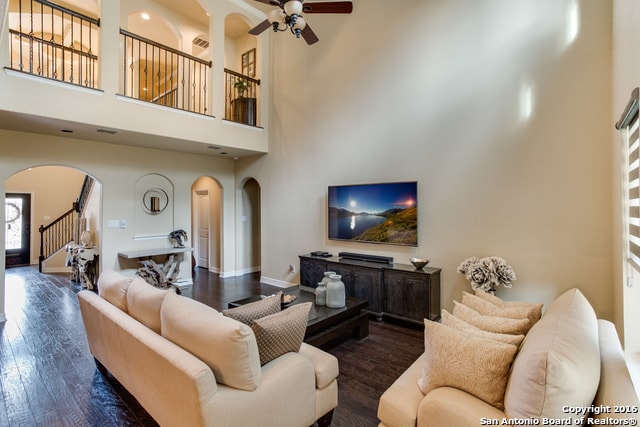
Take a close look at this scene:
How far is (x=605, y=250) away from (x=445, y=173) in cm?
175

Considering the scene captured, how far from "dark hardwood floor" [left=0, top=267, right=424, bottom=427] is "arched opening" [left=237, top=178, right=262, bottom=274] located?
233 centimetres

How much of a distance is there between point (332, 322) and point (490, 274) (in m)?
1.81

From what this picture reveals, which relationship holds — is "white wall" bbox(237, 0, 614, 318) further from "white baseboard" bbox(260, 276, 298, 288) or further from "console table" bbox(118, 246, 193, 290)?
"console table" bbox(118, 246, 193, 290)

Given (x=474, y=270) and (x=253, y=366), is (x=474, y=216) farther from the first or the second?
(x=253, y=366)

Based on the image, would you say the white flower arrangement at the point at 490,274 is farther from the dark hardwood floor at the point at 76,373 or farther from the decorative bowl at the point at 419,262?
the dark hardwood floor at the point at 76,373

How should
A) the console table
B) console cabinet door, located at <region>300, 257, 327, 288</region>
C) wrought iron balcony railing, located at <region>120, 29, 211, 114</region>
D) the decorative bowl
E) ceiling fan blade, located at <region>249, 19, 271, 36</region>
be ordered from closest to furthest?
ceiling fan blade, located at <region>249, 19, 271, 36</region> → the decorative bowl → console cabinet door, located at <region>300, 257, 327, 288</region> → wrought iron balcony railing, located at <region>120, 29, 211, 114</region> → the console table

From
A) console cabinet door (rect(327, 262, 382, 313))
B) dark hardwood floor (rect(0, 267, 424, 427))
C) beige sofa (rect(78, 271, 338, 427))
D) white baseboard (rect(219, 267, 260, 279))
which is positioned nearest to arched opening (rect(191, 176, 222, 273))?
white baseboard (rect(219, 267, 260, 279))

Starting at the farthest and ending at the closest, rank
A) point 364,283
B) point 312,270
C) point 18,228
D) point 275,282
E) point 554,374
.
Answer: point 18,228 < point 275,282 < point 312,270 < point 364,283 < point 554,374

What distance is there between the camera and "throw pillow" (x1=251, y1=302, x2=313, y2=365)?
1803mm

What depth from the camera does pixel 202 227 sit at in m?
8.05

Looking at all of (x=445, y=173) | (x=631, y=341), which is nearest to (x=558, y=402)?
(x=631, y=341)

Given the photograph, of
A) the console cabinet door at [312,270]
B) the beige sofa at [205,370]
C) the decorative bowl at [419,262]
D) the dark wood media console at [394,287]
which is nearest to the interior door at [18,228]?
the console cabinet door at [312,270]

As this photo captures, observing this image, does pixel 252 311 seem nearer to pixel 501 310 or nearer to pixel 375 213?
pixel 501 310

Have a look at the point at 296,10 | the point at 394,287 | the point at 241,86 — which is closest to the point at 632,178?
the point at 394,287
